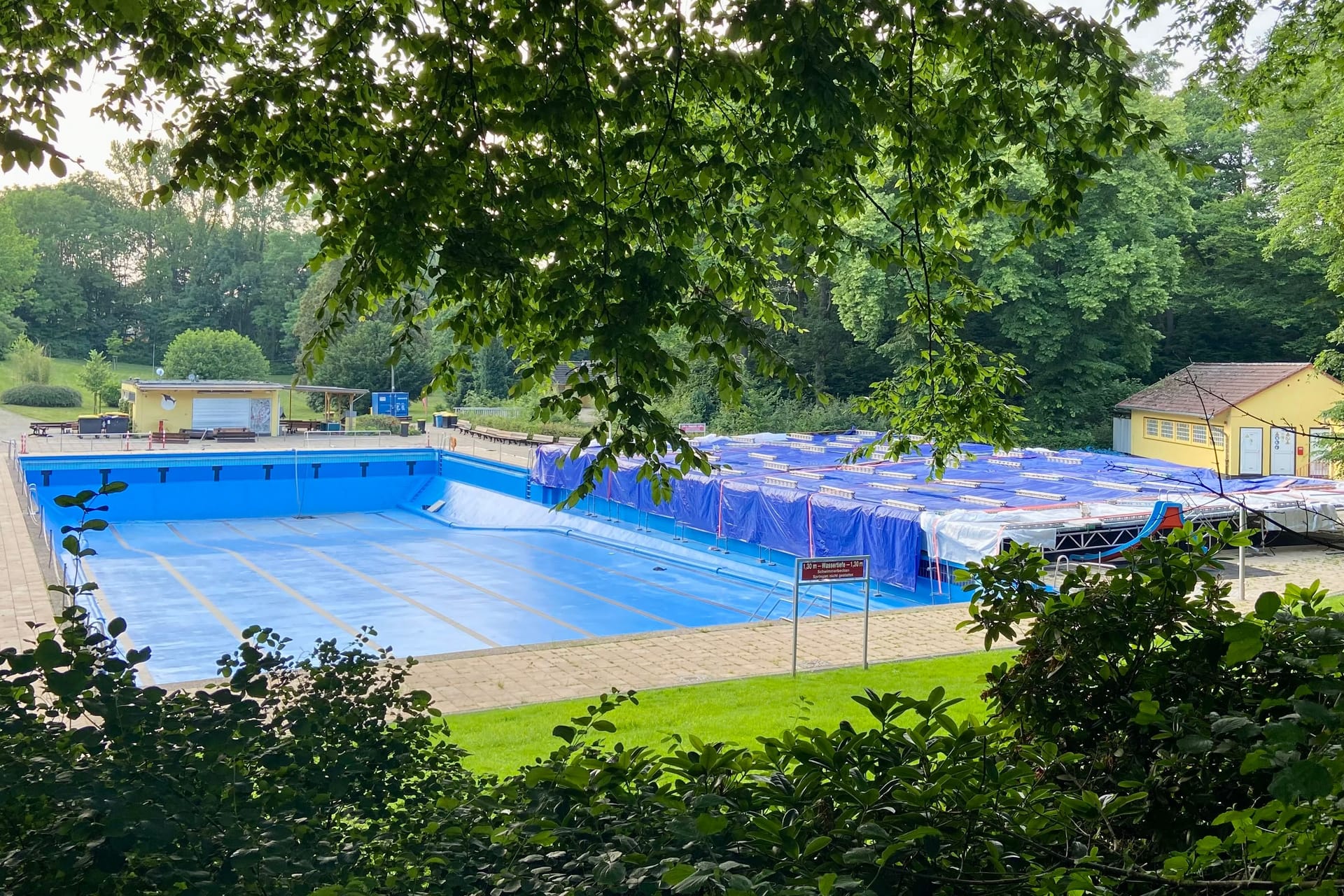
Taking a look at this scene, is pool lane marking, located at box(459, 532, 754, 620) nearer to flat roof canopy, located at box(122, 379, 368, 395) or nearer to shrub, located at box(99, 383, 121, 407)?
flat roof canopy, located at box(122, 379, 368, 395)

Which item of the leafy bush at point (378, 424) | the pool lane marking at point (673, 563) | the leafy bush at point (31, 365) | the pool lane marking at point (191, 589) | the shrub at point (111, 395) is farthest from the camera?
the leafy bush at point (31, 365)

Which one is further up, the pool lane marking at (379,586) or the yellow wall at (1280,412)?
the yellow wall at (1280,412)

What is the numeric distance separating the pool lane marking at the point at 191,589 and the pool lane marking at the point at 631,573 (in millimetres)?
7482

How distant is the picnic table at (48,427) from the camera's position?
3858 centimetres

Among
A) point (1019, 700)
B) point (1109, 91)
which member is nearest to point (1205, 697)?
point (1019, 700)

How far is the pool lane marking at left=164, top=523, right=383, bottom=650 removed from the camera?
18.1 meters

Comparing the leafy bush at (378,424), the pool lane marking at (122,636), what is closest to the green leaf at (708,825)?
the pool lane marking at (122,636)

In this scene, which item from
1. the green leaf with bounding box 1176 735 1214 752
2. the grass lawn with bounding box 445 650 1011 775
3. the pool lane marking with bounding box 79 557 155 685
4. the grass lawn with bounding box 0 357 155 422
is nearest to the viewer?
the green leaf with bounding box 1176 735 1214 752

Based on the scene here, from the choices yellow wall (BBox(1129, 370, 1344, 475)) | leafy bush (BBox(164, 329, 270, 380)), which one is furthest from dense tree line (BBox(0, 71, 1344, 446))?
leafy bush (BBox(164, 329, 270, 380))

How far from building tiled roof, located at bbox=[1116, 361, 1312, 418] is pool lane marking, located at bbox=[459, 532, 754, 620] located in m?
15.8

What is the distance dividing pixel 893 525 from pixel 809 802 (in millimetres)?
17178

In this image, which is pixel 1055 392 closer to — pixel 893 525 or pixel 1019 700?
pixel 893 525

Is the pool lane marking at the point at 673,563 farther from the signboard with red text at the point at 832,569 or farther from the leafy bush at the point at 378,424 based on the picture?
the leafy bush at the point at 378,424

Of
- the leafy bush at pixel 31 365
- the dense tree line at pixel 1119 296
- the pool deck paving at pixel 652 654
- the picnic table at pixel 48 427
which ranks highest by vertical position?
the dense tree line at pixel 1119 296
